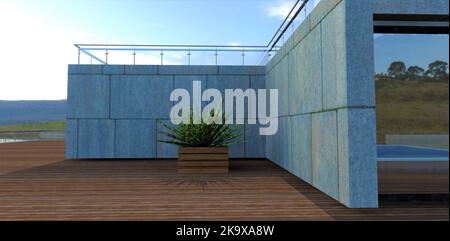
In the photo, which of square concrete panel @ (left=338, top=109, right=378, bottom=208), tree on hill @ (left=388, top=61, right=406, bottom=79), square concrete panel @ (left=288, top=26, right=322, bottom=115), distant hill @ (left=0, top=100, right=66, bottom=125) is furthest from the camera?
distant hill @ (left=0, top=100, right=66, bottom=125)

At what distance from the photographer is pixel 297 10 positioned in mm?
6047

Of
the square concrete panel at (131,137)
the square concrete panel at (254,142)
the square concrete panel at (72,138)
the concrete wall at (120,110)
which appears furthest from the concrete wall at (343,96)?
the square concrete panel at (72,138)

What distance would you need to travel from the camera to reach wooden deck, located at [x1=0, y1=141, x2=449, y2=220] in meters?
3.54

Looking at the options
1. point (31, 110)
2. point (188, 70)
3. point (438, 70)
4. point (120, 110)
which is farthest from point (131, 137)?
point (31, 110)

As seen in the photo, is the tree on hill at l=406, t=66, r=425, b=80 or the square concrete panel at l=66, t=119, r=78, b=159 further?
the square concrete panel at l=66, t=119, r=78, b=159

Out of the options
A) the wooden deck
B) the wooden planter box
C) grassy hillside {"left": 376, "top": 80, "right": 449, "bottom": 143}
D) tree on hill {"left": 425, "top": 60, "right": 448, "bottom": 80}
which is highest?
tree on hill {"left": 425, "top": 60, "right": 448, "bottom": 80}

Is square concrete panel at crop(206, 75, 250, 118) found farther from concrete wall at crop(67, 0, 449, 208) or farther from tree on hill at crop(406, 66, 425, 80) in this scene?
tree on hill at crop(406, 66, 425, 80)

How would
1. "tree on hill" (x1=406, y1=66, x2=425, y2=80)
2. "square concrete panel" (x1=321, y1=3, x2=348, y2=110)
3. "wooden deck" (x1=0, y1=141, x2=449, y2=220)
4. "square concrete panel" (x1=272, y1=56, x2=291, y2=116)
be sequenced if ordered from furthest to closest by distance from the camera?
"square concrete panel" (x1=272, y1=56, x2=291, y2=116), "tree on hill" (x1=406, y1=66, x2=425, y2=80), "square concrete panel" (x1=321, y1=3, x2=348, y2=110), "wooden deck" (x1=0, y1=141, x2=449, y2=220)

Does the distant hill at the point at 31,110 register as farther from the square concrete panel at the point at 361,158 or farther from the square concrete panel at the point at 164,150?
the square concrete panel at the point at 361,158

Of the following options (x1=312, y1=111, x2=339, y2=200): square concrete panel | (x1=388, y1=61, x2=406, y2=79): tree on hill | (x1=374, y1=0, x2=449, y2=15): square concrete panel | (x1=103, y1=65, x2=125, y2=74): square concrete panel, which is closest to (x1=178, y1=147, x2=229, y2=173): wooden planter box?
(x1=312, y1=111, x2=339, y2=200): square concrete panel

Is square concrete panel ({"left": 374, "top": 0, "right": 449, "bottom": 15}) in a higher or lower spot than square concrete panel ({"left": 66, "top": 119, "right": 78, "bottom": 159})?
higher

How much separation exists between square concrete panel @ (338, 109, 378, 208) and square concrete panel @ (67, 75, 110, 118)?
7.12m

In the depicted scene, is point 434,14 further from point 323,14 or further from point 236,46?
point 236,46

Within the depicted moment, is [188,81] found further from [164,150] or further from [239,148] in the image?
[239,148]
